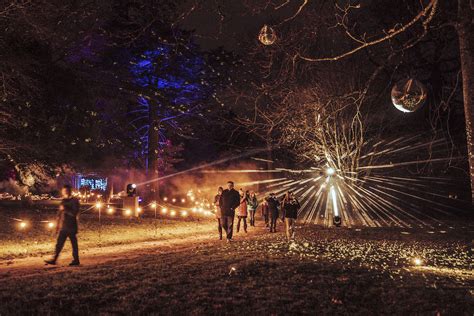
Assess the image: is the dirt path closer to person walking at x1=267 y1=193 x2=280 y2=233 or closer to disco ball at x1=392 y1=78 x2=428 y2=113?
Answer: person walking at x1=267 y1=193 x2=280 y2=233

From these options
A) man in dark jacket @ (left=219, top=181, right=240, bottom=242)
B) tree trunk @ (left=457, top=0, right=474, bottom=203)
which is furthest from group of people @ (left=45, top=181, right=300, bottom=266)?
tree trunk @ (left=457, top=0, right=474, bottom=203)

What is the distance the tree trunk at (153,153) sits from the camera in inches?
1161

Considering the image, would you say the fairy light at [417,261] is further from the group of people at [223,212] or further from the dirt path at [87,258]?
the dirt path at [87,258]

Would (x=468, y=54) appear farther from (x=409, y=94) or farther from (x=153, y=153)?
(x=153, y=153)

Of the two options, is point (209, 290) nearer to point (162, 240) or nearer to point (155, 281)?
point (155, 281)

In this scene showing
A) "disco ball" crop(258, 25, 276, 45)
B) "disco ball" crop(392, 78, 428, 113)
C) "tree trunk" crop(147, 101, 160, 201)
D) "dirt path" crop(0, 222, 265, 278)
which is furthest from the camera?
"tree trunk" crop(147, 101, 160, 201)

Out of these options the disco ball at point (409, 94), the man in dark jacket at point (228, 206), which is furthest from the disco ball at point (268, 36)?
the man in dark jacket at point (228, 206)

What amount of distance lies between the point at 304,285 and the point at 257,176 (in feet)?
117

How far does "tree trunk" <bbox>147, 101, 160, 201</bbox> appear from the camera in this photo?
29.5 meters

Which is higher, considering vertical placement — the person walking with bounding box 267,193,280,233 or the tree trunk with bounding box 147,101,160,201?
the tree trunk with bounding box 147,101,160,201

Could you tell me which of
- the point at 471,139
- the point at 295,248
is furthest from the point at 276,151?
the point at 471,139

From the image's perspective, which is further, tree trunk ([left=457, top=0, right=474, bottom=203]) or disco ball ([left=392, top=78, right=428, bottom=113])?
tree trunk ([left=457, top=0, right=474, bottom=203])

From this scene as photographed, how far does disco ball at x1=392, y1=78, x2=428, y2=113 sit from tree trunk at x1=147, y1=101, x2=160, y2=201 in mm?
23254

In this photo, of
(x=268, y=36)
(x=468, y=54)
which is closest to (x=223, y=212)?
(x=268, y=36)
